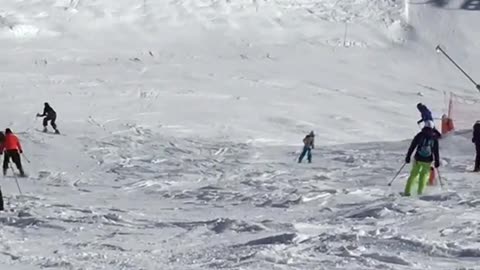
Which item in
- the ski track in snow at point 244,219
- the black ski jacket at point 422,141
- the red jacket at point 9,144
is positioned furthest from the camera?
the red jacket at point 9,144

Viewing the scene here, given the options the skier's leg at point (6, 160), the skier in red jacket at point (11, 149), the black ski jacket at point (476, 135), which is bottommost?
the skier's leg at point (6, 160)

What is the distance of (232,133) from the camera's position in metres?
30.2

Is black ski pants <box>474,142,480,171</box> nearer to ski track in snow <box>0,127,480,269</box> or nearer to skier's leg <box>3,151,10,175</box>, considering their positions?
ski track in snow <box>0,127,480,269</box>

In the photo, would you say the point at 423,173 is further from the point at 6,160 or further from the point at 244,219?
the point at 6,160

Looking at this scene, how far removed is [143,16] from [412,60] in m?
14.2

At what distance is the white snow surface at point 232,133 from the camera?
11.6 metres

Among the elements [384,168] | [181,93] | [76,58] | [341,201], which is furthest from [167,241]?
[76,58]

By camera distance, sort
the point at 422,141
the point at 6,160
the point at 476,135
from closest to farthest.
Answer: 1. the point at 422,141
2. the point at 476,135
3. the point at 6,160

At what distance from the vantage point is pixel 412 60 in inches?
1918

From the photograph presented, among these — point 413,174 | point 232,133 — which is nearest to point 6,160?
point 413,174

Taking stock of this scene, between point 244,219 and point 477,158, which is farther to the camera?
point 477,158

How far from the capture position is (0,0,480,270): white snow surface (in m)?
11.6

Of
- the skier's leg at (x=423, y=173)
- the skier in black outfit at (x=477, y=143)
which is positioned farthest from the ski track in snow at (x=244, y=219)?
the skier in black outfit at (x=477, y=143)

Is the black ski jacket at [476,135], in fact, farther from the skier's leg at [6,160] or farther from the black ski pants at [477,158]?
the skier's leg at [6,160]
